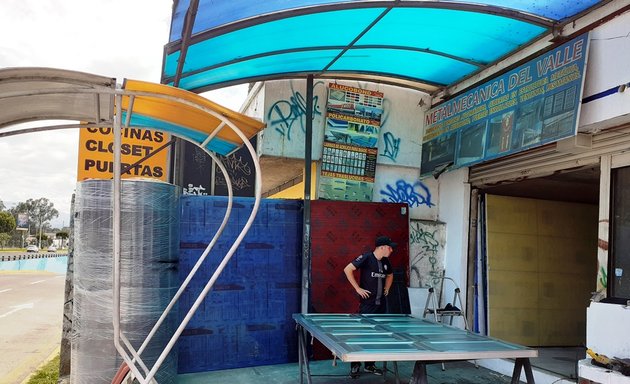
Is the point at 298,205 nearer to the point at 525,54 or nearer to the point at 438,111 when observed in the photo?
the point at 438,111

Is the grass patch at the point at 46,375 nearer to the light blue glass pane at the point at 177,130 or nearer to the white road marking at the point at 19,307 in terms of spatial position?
the light blue glass pane at the point at 177,130

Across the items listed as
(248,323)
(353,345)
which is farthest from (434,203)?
(353,345)

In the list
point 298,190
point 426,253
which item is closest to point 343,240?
point 426,253

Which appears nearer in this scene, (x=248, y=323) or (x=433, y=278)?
(x=248, y=323)

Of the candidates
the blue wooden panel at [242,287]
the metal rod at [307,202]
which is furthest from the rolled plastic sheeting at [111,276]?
the metal rod at [307,202]

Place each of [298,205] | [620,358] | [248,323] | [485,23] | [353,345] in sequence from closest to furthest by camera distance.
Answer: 1. [353,345]
2. [620,358]
3. [485,23]
4. [248,323]
5. [298,205]

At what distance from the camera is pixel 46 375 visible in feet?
20.8

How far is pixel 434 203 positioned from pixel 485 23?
10.6 ft

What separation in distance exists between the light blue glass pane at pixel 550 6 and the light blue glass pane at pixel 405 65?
1.43 metres

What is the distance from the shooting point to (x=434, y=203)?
25.6 ft

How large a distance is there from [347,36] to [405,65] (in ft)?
4.64

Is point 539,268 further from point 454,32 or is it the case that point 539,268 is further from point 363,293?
point 454,32

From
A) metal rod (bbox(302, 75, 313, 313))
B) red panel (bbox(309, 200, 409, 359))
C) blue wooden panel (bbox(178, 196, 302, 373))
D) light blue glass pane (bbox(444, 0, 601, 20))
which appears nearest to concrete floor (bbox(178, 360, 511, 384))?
blue wooden panel (bbox(178, 196, 302, 373))

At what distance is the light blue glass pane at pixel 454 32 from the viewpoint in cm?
525
